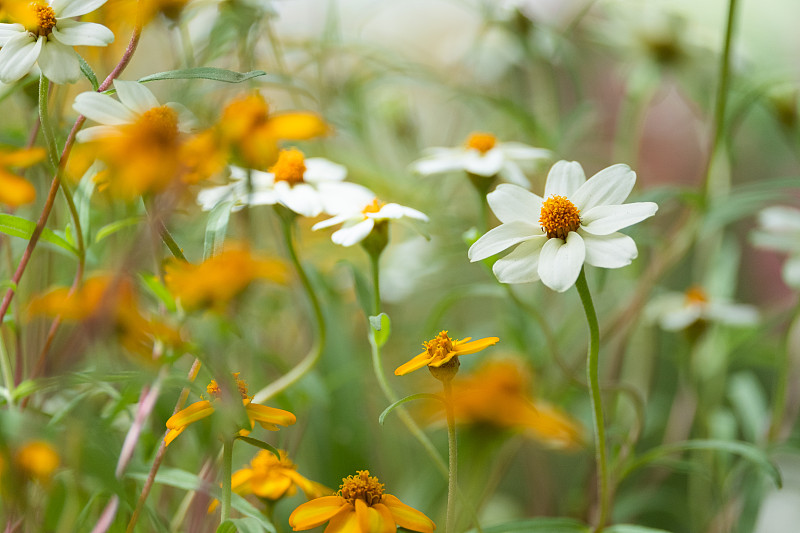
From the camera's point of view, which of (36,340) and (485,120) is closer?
(36,340)

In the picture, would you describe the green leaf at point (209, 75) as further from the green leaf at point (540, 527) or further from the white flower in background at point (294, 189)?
the green leaf at point (540, 527)

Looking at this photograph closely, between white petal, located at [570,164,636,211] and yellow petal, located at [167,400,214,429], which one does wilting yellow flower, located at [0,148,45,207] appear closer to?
yellow petal, located at [167,400,214,429]

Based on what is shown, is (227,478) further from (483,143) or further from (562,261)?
(483,143)

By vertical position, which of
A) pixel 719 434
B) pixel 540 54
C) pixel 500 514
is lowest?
pixel 500 514

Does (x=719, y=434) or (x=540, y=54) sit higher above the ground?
(x=540, y=54)

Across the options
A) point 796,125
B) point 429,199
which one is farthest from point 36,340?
point 796,125

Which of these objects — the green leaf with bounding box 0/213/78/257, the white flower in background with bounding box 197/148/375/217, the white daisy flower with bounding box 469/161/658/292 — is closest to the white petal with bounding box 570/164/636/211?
the white daisy flower with bounding box 469/161/658/292

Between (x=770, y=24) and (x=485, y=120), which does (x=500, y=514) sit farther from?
(x=770, y=24)
